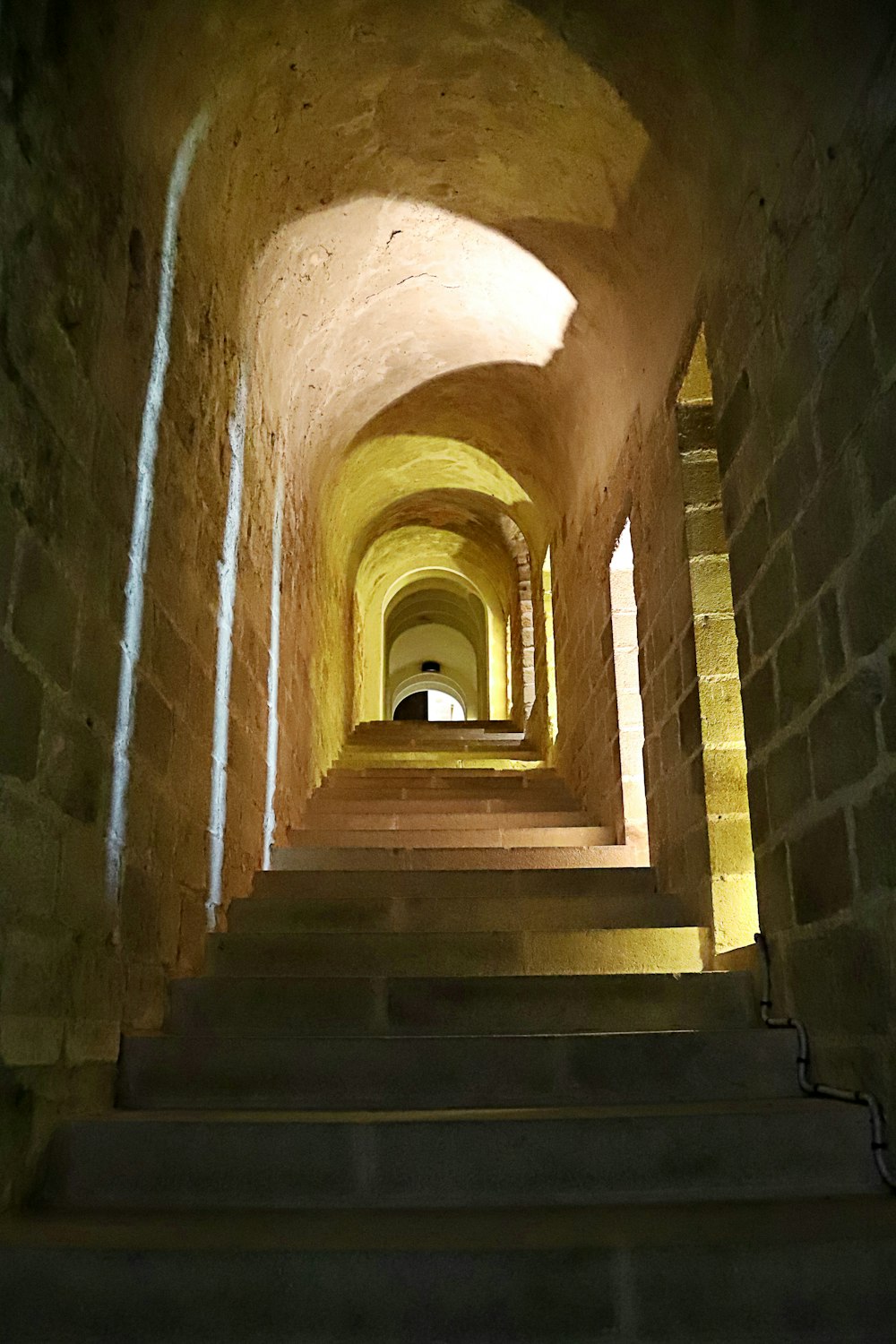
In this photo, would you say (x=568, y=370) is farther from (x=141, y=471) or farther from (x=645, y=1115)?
(x=645, y=1115)

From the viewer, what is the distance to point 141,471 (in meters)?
2.88

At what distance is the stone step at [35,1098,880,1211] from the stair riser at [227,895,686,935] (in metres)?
1.37

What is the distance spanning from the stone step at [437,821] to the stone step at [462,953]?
1.54 m

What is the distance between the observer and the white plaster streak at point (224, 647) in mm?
3535

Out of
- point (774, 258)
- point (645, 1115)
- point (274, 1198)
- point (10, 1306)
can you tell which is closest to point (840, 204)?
point (774, 258)

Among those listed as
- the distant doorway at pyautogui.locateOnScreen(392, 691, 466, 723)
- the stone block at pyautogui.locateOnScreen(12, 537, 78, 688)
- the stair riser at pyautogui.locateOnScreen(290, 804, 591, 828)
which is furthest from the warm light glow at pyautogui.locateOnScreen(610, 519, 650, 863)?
the distant doorway at pyautogui.locateOnScreen(392, 691, 466, 723)

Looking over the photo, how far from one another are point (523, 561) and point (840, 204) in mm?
7000

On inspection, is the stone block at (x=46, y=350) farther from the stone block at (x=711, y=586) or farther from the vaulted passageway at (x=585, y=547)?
the stone block at (x=711, y=586)

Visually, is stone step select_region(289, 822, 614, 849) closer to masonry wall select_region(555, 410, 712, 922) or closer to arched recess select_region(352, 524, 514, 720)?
masonry wall select_region(555, 410, 712, 922)

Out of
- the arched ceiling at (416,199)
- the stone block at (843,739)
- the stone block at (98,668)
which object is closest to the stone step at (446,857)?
the stone block at (98,668)

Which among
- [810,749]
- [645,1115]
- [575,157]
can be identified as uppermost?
[575,157]

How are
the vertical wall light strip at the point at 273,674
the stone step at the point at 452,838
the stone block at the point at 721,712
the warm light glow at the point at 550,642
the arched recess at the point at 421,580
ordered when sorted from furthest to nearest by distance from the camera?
1. the arched recess at the point at 421,580
2. the warm light glow at the point at 550,642
3. the stone step at the point at 452,838
4. the vertical wall light strip at the point at 273,674
5. the stone block at the point at 721,712

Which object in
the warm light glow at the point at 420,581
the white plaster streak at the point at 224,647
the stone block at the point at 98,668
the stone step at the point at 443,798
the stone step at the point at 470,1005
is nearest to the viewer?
the stone block at the point at 98,668

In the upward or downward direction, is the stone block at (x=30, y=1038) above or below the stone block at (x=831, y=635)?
below
